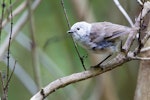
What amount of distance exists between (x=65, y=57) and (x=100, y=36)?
7.50ft

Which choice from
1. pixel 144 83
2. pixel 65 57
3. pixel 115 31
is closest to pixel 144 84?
pixel 144 83

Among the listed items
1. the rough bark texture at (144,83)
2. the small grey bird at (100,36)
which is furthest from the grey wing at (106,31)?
the rough bark texture at (144,83)

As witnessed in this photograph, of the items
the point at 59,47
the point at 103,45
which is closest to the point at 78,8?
the point at 59,47

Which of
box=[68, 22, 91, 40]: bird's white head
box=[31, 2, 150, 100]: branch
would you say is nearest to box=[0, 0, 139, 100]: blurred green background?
box=[68, 22, 91, 40]: bird's white head

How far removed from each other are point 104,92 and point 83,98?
0.31 meters

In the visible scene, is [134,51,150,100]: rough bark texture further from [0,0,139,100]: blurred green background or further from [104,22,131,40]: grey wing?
[0,0,139,100]: blurred green background

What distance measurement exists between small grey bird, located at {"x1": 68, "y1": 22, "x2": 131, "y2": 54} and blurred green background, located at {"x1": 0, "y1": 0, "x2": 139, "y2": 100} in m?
1.09

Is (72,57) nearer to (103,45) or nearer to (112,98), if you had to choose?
(112,98)

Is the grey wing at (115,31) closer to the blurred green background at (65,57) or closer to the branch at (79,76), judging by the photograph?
the branch at (79,76)

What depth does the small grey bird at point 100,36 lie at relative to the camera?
198 centimetres

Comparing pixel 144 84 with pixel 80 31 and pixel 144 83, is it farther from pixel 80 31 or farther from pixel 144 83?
pixel 80 31

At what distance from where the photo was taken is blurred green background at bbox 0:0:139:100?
3518 millimetres

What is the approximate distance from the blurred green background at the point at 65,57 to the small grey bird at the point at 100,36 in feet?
3.56

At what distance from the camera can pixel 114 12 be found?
3.72m
